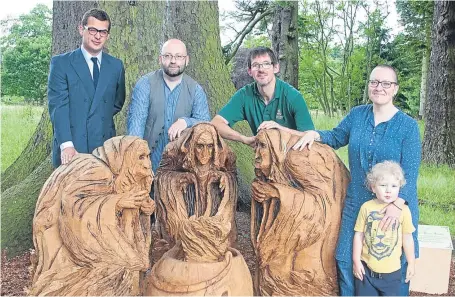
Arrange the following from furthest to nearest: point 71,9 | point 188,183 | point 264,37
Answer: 1. point 264,37
2. point 71,9
3. point 188,183

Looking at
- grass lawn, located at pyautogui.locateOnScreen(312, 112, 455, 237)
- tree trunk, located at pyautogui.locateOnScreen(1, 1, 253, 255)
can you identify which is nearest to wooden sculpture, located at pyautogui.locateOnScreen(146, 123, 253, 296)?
tree trunk, located at pyautogui.locateOnScreen(1, 1, 253, 255)

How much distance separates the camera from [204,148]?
3637 millimetres

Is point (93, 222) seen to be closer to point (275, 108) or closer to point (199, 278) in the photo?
point (199, 278)

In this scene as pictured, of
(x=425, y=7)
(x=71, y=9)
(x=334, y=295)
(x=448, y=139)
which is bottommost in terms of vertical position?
(x=334, y=295)

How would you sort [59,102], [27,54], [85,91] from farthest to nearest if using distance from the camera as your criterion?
[27,54] < [85,91] < [59,102]

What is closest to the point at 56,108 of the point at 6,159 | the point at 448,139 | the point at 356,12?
the point at 6,159

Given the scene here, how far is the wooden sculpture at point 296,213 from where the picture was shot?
140 inches

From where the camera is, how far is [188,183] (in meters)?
3.73

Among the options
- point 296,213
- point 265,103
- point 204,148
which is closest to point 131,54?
point 265,103

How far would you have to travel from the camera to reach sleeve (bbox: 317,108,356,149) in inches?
147

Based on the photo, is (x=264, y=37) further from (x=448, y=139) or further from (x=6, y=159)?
(x=6, y=159)

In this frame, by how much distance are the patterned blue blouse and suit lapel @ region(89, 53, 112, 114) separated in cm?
182

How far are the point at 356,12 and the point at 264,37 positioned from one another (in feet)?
10.7

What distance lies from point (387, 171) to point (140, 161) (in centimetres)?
148
